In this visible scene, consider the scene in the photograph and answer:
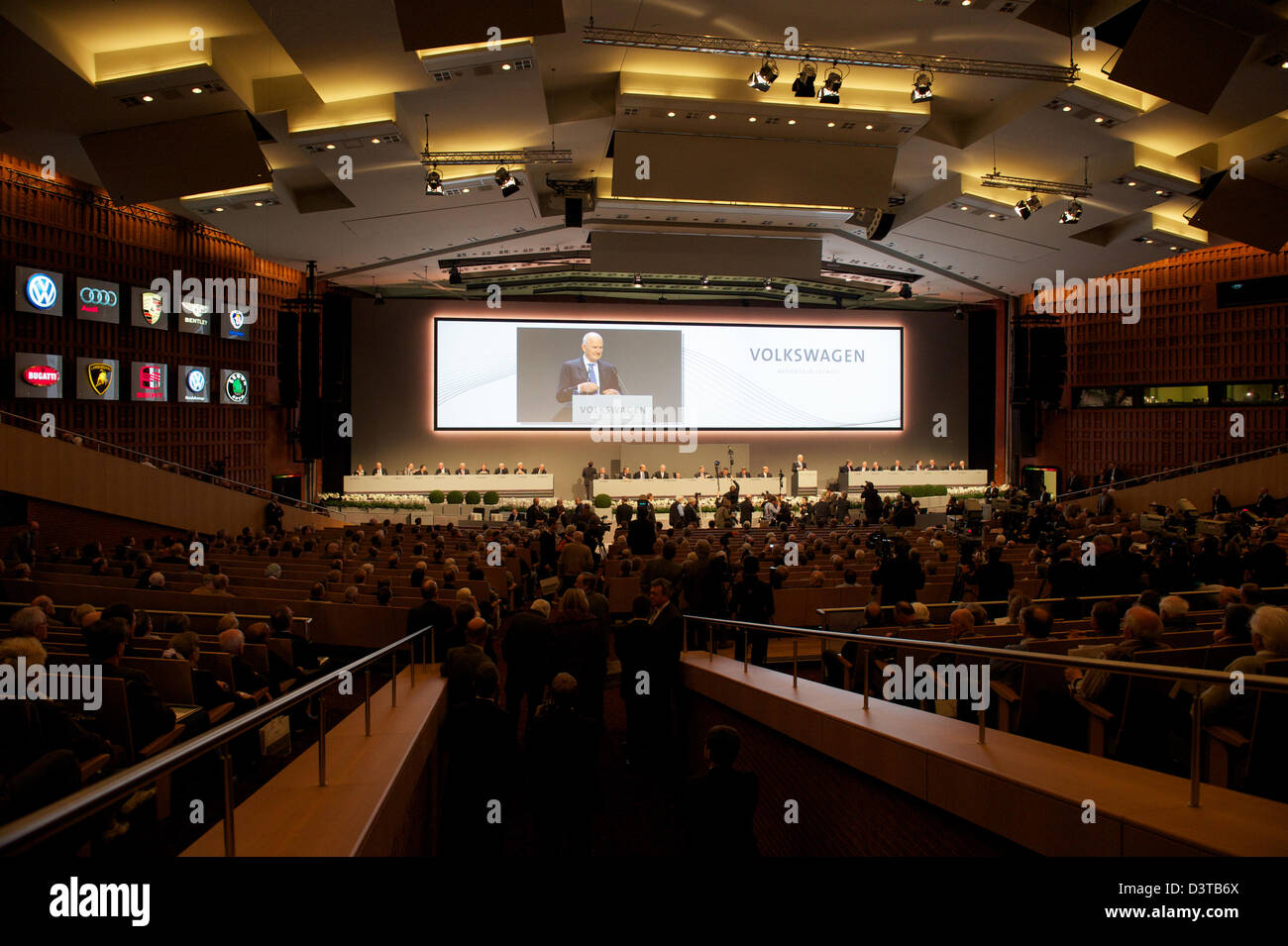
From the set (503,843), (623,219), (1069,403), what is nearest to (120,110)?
(623,219)

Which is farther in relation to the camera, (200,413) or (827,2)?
(200,413)

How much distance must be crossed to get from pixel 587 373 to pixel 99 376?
1203cm

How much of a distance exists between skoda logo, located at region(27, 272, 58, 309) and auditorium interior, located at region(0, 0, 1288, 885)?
0.09 meters

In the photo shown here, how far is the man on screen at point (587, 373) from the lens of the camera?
23.4m

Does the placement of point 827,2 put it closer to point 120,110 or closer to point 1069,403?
point 120,110

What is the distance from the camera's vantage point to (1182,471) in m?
20.0

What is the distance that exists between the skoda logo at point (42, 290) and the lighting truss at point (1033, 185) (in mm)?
15956

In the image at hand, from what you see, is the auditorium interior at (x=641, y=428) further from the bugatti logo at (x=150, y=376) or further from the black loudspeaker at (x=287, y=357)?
the bugatti logo at (x=150, y=376)

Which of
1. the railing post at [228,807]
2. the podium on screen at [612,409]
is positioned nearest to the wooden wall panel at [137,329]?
the podium on screen at [612,409]

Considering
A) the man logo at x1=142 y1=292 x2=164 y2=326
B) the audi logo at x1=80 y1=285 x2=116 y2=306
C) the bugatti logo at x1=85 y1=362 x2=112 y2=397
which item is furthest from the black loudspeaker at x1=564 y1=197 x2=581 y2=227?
the bugatti logo at x1=85 y1=362 x2=112 y2=397

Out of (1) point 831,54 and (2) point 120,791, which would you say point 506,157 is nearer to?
(1) point 831,54

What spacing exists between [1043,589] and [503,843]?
6788 millimetres
